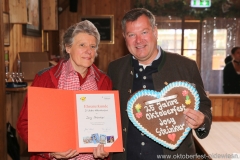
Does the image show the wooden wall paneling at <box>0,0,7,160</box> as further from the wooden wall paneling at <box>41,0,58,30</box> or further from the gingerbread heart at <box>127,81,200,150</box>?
the wooden wall paneling at <box>41,0,58,30</box>

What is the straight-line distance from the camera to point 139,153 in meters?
1.76

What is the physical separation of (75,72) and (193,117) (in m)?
0.71

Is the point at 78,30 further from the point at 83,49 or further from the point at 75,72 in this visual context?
the point at 75,72

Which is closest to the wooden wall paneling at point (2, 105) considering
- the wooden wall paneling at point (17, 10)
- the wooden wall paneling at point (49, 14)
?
the wooden wall paneling at point (17, 10)

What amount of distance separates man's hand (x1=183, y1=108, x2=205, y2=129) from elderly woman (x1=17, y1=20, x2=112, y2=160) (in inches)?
19.5

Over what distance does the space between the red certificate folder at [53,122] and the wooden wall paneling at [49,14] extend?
12.5 feet

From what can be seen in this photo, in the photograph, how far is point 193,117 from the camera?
5.37 feet

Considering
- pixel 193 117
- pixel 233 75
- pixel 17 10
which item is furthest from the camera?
pixel 233 75

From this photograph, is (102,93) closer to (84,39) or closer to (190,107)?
(84,39)

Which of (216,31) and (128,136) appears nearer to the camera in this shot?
(128,136)

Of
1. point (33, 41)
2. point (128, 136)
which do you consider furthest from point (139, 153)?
point (33, 41)

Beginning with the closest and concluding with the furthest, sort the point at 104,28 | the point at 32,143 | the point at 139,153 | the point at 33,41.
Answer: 1. the point at 32,143
2. the point at 139,153
3. the point at 33,41
4. the point at 104,28

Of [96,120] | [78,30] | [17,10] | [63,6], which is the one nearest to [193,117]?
[96,120]

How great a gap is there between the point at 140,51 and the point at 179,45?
5.84 m
